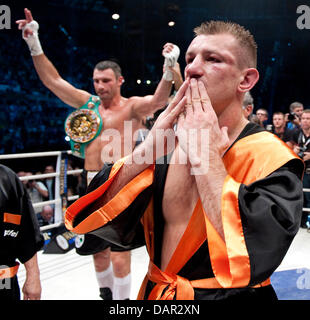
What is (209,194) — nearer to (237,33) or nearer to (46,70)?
(237,33)

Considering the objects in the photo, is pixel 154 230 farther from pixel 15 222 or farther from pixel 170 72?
pixel 170 72

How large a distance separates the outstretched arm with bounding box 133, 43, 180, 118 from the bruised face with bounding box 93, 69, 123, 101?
0.22m

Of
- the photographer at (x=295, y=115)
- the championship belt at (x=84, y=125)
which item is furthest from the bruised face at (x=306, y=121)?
the championship belt at (x=84, y=125)

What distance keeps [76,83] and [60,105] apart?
87 centimetres

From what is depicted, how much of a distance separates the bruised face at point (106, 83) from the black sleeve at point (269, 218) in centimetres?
204

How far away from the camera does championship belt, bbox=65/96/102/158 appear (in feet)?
8.64

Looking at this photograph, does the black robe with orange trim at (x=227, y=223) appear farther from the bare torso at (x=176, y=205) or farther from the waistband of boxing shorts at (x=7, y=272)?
the waistband of boxing shorts at (x=7, y=272)

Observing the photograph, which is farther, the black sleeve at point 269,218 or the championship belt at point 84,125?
the championship belt at point 84,125

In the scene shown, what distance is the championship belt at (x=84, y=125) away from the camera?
2.63 metres

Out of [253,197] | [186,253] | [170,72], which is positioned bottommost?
[186,253]

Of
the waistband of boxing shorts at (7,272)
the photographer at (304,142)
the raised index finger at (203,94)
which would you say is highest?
the raised index finger at (203,94)

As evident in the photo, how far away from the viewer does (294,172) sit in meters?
0.79

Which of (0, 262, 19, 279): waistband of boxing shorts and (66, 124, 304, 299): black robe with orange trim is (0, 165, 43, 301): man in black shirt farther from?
(66, 124, 304, 299): black robe with orange trim

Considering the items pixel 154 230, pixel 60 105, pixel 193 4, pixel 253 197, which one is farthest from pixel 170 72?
pixel 193 4
